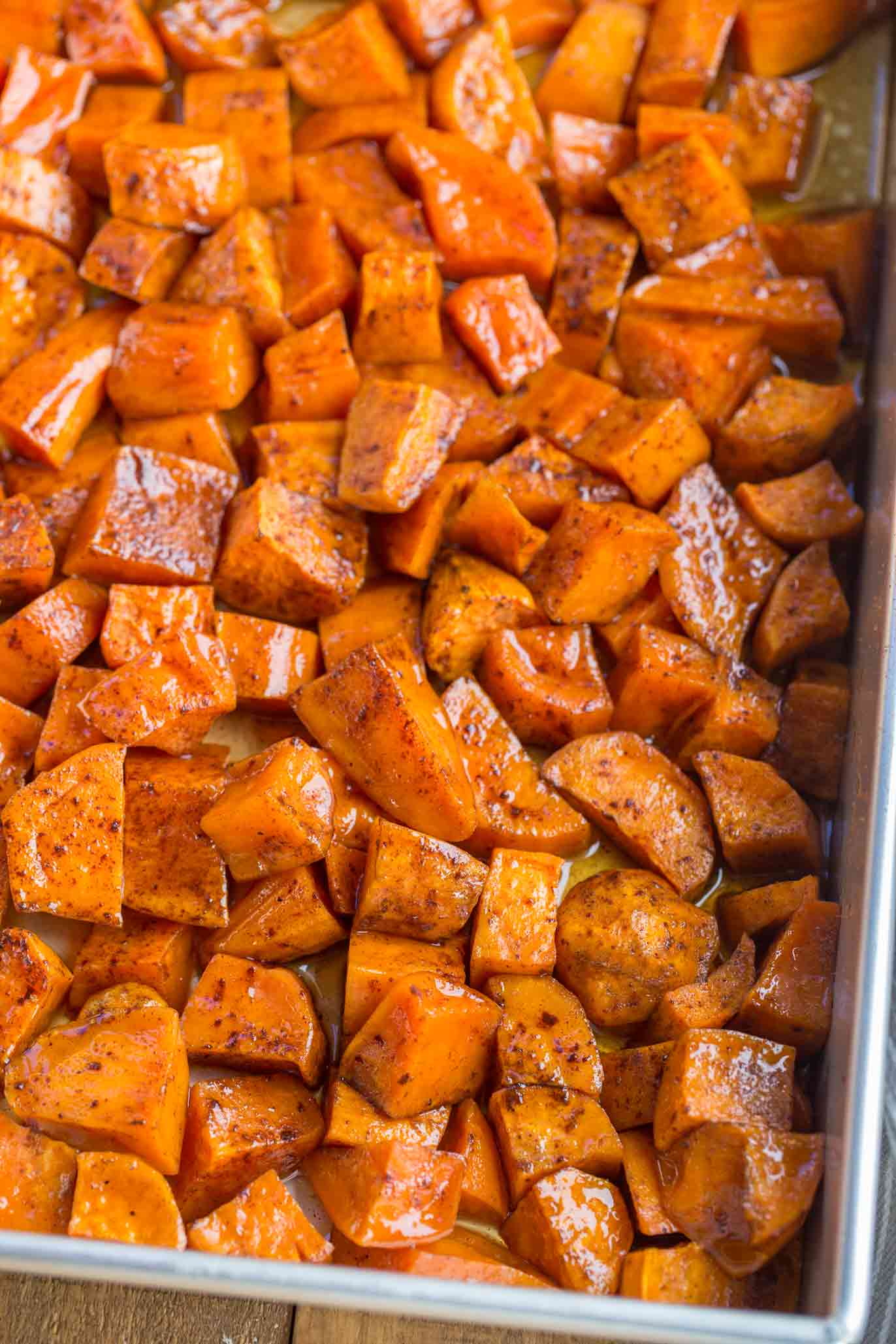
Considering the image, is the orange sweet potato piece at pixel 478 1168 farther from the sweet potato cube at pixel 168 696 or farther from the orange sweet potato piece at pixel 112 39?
the orange sweet potato piece at pixel 112 39

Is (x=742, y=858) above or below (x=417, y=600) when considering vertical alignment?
below

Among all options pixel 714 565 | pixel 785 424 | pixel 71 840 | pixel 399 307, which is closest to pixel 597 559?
pixel 714 565

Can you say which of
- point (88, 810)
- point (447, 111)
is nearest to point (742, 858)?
point (88, 810)

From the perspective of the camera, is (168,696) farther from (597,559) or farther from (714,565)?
(714,565)

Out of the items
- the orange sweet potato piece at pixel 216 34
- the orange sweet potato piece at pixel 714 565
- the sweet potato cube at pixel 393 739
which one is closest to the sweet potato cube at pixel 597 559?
the orange sweet potato piece at pixel 714 565

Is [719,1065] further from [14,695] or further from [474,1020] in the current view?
[14,695]

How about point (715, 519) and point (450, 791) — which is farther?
point (715, 519)
